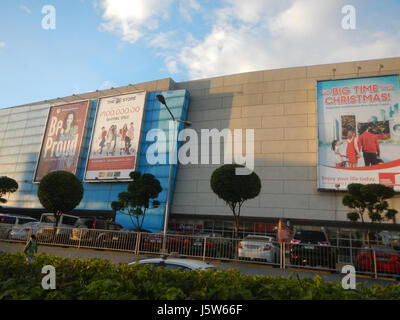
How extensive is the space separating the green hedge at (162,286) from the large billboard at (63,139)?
33483 millimetres

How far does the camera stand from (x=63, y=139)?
37.3 meters

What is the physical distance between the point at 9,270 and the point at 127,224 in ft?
89.6

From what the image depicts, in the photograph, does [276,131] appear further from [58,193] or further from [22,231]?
[22,231]

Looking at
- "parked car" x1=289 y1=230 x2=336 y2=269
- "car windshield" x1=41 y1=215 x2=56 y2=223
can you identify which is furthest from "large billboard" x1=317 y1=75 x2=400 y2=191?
"car windshield" x1=41 y1=215 x2=56 y2=223

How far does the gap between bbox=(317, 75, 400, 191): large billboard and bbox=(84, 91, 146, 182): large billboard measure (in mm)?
18304

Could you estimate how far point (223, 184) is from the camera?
1652 centimetres

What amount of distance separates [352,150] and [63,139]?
103 feet

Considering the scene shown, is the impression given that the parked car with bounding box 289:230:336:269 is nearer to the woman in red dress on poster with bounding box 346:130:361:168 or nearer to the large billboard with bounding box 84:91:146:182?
the woman in red dress on poster with bounding box 346:130:361:168

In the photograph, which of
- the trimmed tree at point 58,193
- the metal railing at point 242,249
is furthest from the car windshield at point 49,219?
the metal railing at point 242,249

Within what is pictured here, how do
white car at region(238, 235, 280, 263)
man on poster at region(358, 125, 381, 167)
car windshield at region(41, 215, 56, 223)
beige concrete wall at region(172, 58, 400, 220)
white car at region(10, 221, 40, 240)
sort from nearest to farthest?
white car at region(238, 235, 280, 263) → white car at region(10, 221, 40, 240) → car windshield at region(41, 215, 56, 223) → man on poster at region(358, 125, 381, 167) → beige concrete wall at region(172, 58, 400, 220)

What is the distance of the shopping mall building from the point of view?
26000 millimetres

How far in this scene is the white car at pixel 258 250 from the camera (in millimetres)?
13016

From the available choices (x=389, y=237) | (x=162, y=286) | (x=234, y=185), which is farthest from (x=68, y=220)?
(x=389, y=237)

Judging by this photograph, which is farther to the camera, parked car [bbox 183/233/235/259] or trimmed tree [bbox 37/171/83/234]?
trimmed tree [bbox 37/171/83/234]
